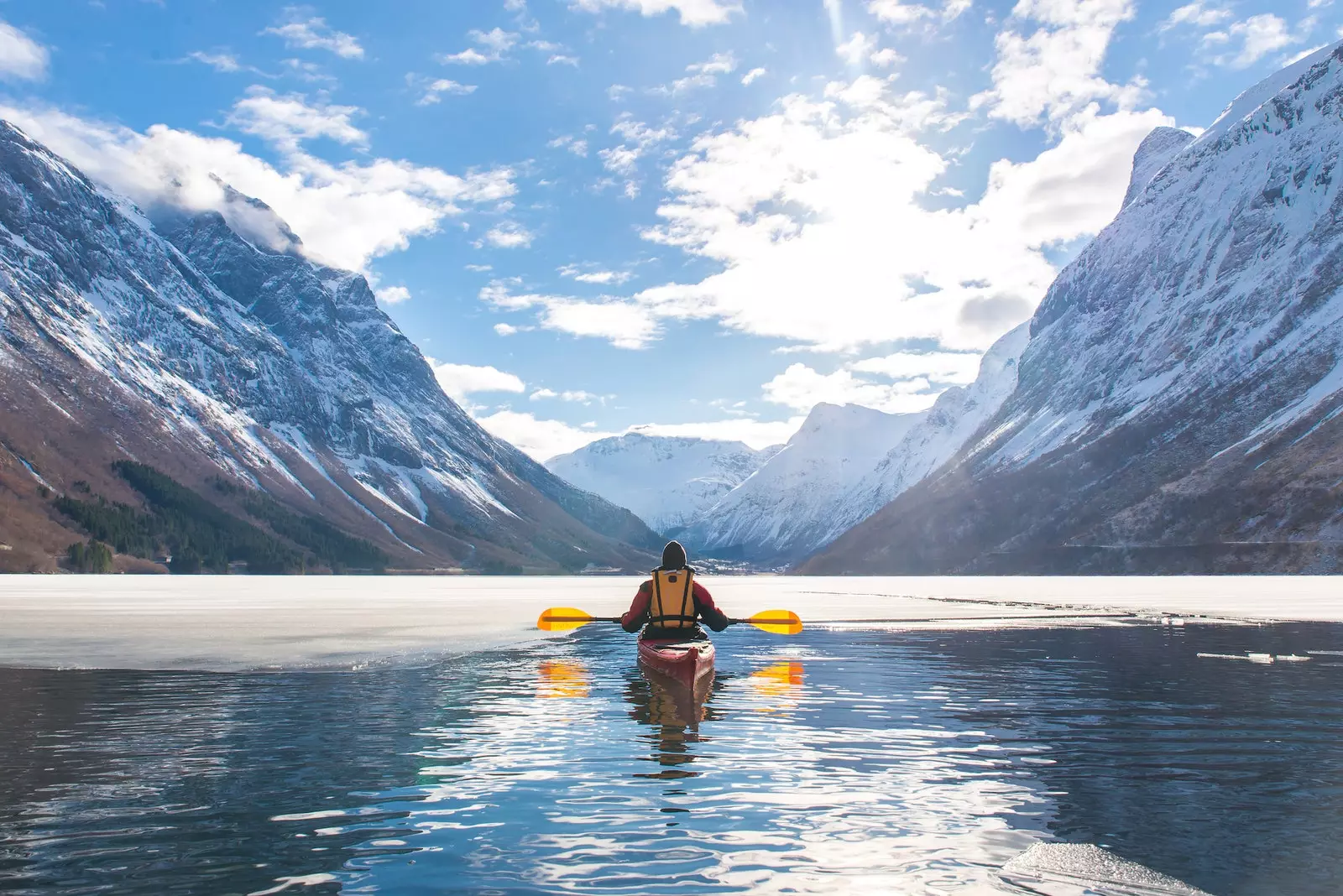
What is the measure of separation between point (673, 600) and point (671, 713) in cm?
706

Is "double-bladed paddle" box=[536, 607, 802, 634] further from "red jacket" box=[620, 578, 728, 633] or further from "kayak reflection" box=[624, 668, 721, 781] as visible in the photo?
"red jacket" box=[620, 578, 728, 633]

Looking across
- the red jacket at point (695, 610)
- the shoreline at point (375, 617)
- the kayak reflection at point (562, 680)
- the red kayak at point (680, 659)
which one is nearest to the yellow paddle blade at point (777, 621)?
the red jacket at point (695, 610)

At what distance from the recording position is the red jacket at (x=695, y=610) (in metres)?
34.6

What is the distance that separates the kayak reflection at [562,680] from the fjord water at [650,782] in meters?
0.26

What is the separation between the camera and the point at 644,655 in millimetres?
34062

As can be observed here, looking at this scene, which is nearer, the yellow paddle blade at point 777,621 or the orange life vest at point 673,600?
the orange life vest at point 673,600

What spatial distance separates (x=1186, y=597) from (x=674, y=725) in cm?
9177

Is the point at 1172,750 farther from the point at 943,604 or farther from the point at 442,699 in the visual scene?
the point at 943,604

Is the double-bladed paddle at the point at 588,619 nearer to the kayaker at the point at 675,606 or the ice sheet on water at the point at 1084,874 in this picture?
the kayaker at the point at 675,606

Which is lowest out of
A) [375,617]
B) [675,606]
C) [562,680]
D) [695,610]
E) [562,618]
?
[562,680]

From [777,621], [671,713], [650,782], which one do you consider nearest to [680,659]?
[671,713]

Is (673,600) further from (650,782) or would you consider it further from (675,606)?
(650,782)

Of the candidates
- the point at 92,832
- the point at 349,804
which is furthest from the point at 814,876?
the point at 92,832

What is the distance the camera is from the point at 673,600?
33750 mm
